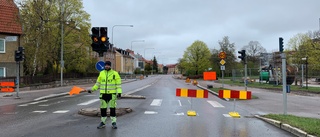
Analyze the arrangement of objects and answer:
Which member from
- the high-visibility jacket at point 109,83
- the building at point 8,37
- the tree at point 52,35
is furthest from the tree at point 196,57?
the high-visibility jacket at point 109,83

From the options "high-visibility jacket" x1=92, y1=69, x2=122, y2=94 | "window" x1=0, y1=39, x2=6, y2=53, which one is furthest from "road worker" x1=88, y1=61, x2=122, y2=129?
"window" x1=0, y1=39, x2=6, y2=53

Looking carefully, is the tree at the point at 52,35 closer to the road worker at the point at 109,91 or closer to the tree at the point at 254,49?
the road worker at the point at 109,91

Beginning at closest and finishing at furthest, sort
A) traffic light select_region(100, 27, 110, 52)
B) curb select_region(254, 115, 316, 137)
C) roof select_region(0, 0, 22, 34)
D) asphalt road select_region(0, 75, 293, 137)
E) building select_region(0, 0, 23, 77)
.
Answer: curb select_region(254, 115, 316, 137) → asphalt road select_region(0, 75, 293, 137) → traffic light select_region(100, 27, 110, 52) → building select_region(0, 0, 23, 77) → roof select_region(0, 0, 22, 34)

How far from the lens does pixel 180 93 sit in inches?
524

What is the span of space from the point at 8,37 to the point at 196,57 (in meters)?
60.3

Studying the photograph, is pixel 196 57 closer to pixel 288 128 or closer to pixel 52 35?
pixel 52 35

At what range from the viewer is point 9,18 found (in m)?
33.9

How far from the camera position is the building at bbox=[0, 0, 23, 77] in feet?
107

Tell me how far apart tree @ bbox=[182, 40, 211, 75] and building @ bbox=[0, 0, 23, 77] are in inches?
2246

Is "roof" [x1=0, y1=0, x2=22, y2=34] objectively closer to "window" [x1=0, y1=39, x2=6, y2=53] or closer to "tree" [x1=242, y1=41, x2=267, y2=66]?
"window" [x1=0, y1=39, x2=6, y2=53]

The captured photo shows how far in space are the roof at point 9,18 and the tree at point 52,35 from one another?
70 centimetres

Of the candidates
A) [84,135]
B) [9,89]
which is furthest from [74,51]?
[84,135]

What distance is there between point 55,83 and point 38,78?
4116 mm

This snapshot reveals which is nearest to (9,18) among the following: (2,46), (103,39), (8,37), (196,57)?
(8,37)
